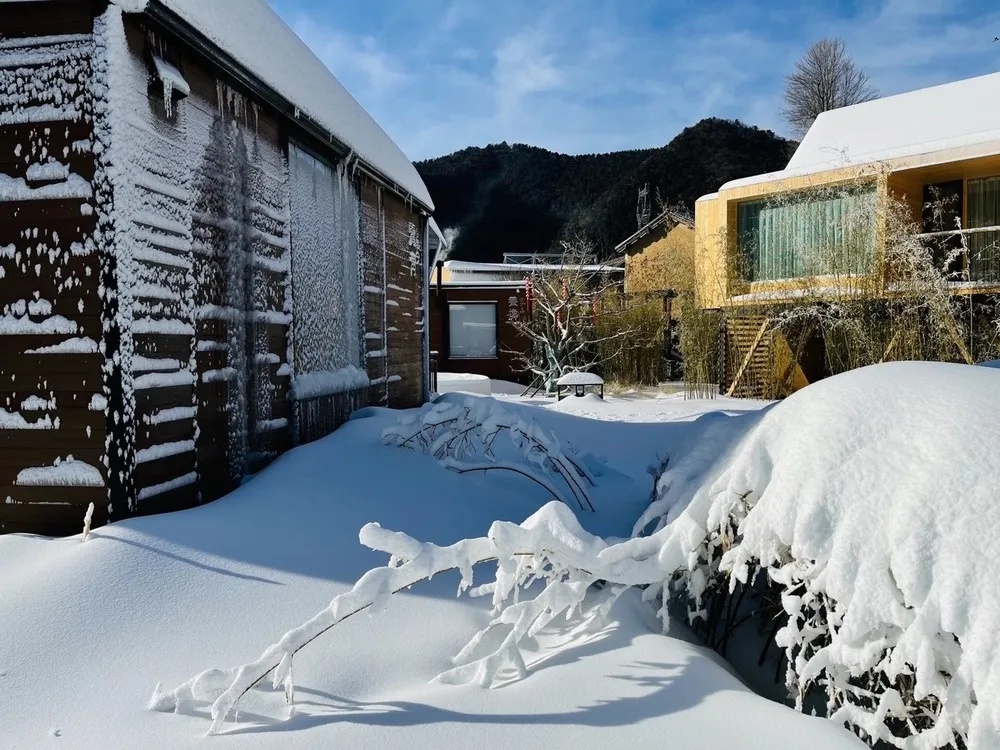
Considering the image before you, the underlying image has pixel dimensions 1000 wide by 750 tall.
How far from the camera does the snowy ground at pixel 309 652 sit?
1990 mm

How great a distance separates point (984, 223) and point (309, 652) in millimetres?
13492

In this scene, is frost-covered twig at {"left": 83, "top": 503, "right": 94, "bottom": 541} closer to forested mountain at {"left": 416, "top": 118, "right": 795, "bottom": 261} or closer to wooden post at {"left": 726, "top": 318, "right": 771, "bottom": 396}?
wooden post at {"left": 726, "top": 318, "right": 771, "bottom": 396}

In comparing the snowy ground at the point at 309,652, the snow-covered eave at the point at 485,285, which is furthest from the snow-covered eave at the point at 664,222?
the snowy ground at the point at 309,652

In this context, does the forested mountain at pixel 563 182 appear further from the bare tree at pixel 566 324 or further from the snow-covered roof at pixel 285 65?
the snow-covered roof at pixel 285 65

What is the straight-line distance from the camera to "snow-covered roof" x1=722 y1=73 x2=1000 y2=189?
39.0 ft

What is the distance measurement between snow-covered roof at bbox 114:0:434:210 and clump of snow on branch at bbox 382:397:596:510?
2.34 m

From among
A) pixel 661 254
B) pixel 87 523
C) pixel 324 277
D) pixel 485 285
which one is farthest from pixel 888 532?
pixel 661 254

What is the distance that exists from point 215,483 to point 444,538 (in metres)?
1.61

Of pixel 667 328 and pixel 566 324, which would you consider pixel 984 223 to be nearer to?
pixel 667 328

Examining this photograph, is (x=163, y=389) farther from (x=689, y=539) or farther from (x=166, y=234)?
(x=689, y=539)

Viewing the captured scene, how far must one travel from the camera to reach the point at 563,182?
51.6 m

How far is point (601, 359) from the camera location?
661 inches

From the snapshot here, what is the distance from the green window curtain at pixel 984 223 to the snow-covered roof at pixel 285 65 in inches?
363

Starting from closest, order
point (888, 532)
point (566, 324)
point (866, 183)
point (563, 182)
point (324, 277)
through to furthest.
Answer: point (888, 532) < point (324, 277) < point (866, 183) < point (566, 324) < point (563, 182)
